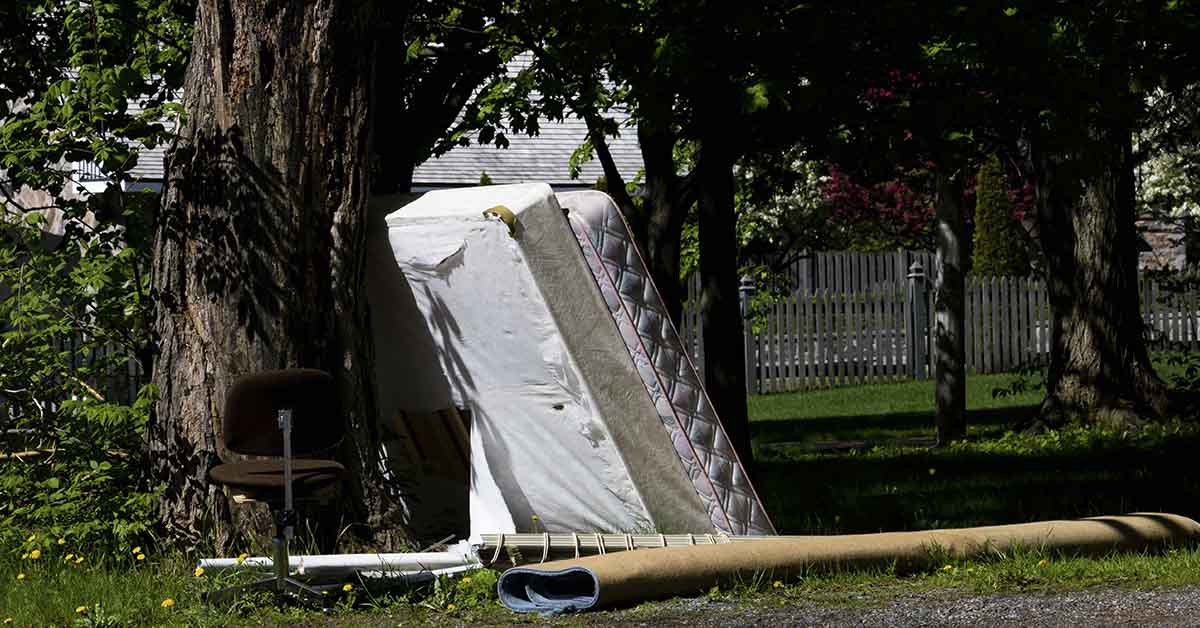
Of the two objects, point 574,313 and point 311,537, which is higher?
point 574,313

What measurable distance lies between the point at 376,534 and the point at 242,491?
1.40 meters

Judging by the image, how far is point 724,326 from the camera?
12398 millimetres

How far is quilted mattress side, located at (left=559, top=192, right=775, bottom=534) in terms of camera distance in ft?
28.3

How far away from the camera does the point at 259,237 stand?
27.3ft

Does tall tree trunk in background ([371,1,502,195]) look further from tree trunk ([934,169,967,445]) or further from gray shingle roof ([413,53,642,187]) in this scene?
gray shingle roof ([413,53,642,187])

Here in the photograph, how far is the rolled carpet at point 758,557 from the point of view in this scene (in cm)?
713

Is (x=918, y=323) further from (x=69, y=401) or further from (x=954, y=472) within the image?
(x=69, y=401)

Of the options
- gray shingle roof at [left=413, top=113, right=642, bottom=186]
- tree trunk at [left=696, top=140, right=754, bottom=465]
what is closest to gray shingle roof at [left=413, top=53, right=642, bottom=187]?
gray shingle roof at [left=413, top=113, right=642, bottom=186]

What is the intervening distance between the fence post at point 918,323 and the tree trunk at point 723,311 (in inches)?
462

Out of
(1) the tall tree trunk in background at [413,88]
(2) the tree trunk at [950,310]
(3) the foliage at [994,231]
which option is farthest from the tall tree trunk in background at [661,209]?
(3) the foliage at [994,231]

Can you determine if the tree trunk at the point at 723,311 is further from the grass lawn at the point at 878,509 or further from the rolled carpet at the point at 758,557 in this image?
the rolled carpet at the point at 758,557

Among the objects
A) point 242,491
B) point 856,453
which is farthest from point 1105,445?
point 242,491

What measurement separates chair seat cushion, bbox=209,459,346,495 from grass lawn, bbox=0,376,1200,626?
0.50 m

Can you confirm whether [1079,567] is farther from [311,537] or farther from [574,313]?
[311,537]
